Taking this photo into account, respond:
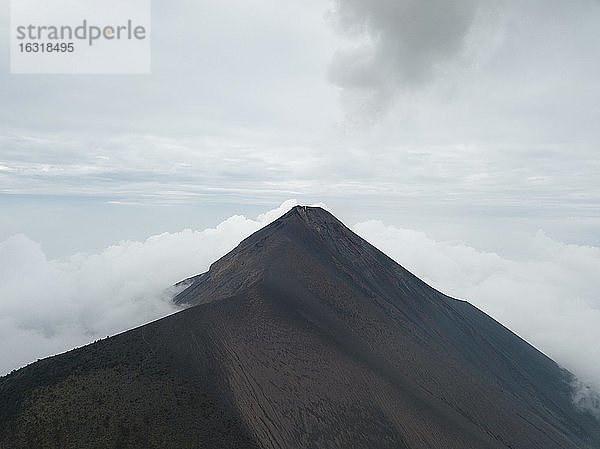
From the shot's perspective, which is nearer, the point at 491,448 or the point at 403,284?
the point at 491,448

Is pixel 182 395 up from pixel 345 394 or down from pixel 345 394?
up

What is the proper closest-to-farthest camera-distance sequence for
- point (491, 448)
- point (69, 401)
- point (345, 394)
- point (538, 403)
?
point (69, 401) < point (345, 394) < point (491, 448) < point (538, 403)

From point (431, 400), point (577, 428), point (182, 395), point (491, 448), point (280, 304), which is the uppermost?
point (280, 304)

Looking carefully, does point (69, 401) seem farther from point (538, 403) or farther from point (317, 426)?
point (538, 403)

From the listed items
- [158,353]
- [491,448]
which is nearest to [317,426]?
[158,353]

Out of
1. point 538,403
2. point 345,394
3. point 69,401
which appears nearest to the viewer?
point 69,401

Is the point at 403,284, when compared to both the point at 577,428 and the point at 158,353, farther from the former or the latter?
the point at 158,353

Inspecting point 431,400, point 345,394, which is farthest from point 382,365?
point 345,394
